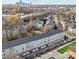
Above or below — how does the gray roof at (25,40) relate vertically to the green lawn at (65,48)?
above

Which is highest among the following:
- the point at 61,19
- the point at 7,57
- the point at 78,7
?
the point at 78,7

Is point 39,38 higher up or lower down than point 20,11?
lower down

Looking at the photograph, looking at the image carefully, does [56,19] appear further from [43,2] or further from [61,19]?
[43,2]

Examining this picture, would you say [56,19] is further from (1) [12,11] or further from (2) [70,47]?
(1) [12,11]

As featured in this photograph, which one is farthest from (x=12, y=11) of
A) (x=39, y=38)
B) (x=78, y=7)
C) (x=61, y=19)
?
(x=78, y=7)

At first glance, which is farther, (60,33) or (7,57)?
(60,33)

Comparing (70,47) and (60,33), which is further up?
(60,33)

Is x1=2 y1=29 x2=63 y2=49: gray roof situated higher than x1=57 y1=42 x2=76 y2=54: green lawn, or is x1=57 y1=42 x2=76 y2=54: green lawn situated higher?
x1=2 y1=29 x2=63 y2=49: gray roof

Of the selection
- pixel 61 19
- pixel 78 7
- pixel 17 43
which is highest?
pixel 78 7

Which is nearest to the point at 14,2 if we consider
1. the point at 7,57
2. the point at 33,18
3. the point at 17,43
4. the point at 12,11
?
the point at 12,11
